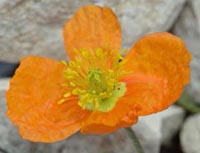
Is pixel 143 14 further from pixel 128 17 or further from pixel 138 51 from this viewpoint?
pixel 138 51

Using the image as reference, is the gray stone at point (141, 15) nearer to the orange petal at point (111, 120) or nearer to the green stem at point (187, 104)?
the green stem at point (187, 104)

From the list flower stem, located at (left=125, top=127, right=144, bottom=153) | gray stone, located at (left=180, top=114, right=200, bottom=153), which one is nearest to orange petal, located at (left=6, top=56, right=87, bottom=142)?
flower stem, located at (left=125, top=127, right=144, bottom=153)

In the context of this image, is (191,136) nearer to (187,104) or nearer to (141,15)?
(187,104)

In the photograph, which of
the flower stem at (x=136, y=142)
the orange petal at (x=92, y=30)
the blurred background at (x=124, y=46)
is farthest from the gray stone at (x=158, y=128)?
the orange petal at (x=92, y=30)

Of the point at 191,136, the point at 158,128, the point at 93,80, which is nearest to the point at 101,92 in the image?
the point at 93,80

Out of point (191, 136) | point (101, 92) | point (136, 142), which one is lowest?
point (191, 136)

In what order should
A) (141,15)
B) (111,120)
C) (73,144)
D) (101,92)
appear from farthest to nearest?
(141,15) → (73,144) → (101,92) → (111,120)
